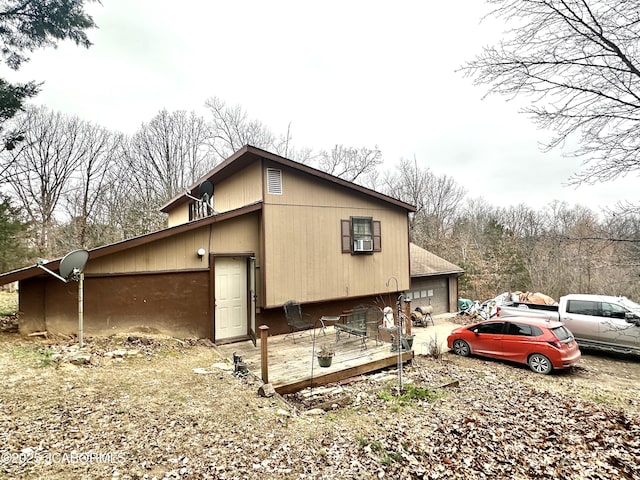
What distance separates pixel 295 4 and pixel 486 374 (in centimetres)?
1213

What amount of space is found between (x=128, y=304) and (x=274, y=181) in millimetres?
4393

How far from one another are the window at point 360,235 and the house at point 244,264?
3 cm

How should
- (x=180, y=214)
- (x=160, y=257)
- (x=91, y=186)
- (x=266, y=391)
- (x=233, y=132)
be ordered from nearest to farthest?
(x=266, y=391) → (x=160, y=257) → (x=180, y=214) → (x=91, y=186) → (x=233, y=132)

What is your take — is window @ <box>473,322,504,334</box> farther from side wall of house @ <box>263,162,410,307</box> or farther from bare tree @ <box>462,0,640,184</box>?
bare tree @ <box>462,0,640,184</box>

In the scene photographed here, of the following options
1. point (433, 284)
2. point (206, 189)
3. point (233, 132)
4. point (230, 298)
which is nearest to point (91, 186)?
point (233, 132)

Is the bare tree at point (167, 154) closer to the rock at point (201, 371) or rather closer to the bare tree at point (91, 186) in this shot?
the bare tree at point (91, 186)

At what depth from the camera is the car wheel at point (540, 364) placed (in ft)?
24.8

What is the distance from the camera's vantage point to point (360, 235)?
9.80 metres

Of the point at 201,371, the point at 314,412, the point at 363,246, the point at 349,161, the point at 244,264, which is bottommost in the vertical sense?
the point at 314,412

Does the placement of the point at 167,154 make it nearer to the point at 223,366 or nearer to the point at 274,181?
the point at 274,181

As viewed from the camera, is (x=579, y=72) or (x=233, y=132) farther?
(x=233, y=132)

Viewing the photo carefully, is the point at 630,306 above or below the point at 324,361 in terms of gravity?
above

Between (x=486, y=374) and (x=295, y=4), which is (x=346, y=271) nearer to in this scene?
(x=486, y=374)

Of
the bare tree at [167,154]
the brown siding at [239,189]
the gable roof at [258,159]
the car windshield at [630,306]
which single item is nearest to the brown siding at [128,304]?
the brown siding at [239,189]
